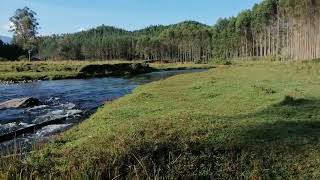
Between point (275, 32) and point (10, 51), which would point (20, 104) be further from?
point (10, 51)

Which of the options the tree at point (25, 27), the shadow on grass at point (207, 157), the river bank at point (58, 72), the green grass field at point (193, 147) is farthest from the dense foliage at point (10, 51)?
the shadow on grass at point (207, 157)

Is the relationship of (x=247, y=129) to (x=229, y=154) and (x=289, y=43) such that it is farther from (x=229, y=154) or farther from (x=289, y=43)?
(x=289, y=43)

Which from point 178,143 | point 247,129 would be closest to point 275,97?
point 247,129

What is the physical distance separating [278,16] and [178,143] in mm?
121313

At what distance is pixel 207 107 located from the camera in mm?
25188

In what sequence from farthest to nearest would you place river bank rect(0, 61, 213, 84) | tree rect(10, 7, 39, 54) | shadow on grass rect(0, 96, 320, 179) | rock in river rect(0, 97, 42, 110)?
tree rect(10, 7, 39, 54) < river bank rect(0, 61, 213, 84) < rock in river rect(0, 97, 42, 110) < shadow on grass rect(0, 96, 320, 179)

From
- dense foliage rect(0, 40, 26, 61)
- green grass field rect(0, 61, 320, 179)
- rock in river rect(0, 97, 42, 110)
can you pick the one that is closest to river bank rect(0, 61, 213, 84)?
rock in river rect(0, 97, 42, 110)

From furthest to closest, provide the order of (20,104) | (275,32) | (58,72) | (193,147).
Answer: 1. (275,32)
2. (58,72)
3. (20,104)
4. (193,147)

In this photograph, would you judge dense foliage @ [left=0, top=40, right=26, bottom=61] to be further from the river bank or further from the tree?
the river bank

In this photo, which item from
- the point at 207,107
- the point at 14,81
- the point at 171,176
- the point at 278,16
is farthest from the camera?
the point at 278,16

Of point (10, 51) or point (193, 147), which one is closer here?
point (193, 147)

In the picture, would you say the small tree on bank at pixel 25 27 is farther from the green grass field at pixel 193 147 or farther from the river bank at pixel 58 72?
the green grass field at pixel 193 147

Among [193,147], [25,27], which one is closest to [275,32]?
[25,27]

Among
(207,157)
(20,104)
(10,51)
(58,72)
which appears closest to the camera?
(207,157)
